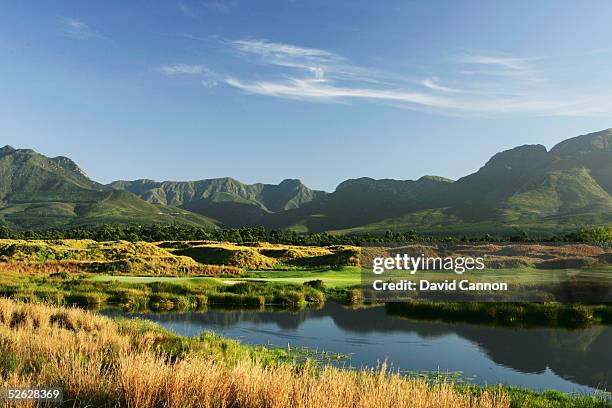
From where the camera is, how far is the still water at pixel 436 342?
2378 cm

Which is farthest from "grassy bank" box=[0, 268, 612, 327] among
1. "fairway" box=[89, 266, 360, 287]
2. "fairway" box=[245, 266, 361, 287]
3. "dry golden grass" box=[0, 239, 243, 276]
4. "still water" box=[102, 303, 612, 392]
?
"dry golden grass" box=[0, 239, 243, 276]

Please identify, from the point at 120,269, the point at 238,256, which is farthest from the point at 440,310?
the point at 238,256

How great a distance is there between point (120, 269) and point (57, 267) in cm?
754

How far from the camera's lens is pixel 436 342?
30.4 meters

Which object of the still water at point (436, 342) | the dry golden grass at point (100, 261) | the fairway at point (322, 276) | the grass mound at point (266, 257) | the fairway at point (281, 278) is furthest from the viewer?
the grass mound at point (266, 257)

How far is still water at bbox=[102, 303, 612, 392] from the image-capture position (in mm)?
23781

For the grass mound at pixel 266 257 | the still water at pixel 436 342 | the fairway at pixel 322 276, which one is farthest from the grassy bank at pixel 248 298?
the grass mound at pixel 266 257

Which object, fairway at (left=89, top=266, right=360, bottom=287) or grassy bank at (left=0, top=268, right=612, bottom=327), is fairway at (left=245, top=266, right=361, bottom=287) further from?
grassy bank at (left=0, top=268, right=612, bottom=327)

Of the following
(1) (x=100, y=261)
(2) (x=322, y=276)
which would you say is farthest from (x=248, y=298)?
(1) (x=100, y=261)

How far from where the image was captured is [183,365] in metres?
9.60

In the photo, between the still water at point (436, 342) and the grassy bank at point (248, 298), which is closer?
the still water at point (436, 342)

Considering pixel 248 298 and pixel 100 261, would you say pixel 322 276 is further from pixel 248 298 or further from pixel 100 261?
pixel 100 261

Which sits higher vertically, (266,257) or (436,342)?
(266,257)

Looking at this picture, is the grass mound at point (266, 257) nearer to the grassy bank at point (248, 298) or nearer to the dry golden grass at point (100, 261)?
the dry golden grass at point (100, 261)
